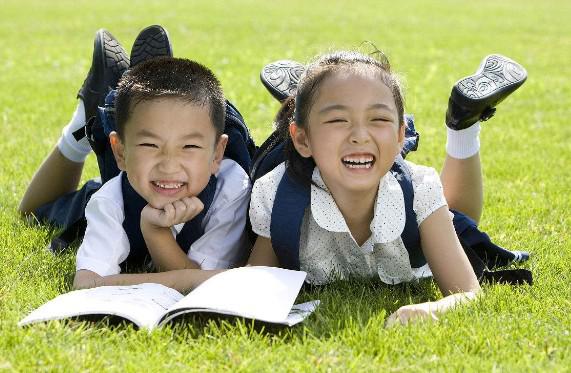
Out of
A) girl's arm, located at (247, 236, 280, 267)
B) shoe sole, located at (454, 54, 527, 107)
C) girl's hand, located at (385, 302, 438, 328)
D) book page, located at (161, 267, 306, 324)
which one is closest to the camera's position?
book page, located at (161, 267, 306, 324)

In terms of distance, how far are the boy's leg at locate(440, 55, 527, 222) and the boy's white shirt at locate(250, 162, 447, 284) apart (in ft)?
2.65

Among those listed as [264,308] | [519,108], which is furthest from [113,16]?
[264,308]

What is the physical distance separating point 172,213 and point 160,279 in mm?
283

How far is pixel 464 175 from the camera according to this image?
16.3 ft

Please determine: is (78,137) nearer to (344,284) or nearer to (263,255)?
(263,255)

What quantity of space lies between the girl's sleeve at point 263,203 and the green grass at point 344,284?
1.26ft

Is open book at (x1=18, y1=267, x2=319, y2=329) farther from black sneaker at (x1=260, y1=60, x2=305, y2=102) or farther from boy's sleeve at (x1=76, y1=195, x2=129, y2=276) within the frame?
black sneaker at (x1=260, y1=60, x2=305, y2=102)

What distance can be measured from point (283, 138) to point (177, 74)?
24.5 inches

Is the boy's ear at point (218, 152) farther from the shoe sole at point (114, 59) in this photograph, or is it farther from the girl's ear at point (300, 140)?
the shoe sole at point (114, 59)

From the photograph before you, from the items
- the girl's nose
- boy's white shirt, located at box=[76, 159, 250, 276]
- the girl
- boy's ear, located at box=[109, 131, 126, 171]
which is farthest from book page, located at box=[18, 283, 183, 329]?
the girl's nose

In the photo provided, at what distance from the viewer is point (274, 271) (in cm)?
370

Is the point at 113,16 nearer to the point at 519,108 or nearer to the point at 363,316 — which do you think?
the point at 519,108

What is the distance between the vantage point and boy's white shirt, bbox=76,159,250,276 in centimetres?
402

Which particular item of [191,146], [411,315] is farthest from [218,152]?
[411,315]
